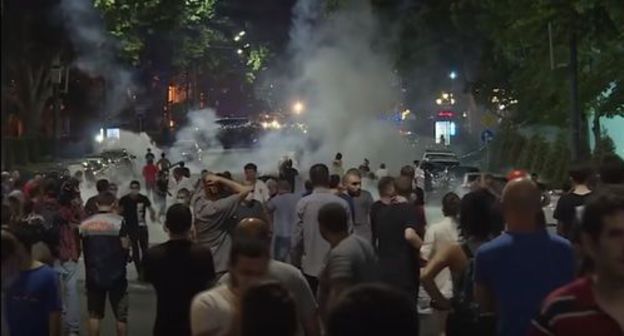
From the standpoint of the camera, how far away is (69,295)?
11.1m

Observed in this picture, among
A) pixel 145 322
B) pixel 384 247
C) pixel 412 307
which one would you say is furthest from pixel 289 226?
pixel 412 307

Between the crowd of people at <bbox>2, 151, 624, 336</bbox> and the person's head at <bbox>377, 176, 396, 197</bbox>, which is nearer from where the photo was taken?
the crowd of people at <bbox>2, 151, 624, 336</bbox>

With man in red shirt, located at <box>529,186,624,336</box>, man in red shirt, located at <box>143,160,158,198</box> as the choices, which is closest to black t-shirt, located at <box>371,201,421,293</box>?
man in red shirt, located at <box>529,186,624,336</box>

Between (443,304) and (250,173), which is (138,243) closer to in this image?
(250,173)

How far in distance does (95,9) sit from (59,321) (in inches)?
1143

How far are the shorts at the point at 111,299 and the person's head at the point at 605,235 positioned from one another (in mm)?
7223

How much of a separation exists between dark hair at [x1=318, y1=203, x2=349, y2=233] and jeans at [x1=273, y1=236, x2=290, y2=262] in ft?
15.4

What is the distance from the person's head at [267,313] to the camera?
3643mm

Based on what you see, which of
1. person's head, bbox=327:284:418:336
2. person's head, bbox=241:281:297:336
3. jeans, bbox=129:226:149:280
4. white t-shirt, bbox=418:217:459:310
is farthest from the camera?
jeans, bbox=129:226:149:280

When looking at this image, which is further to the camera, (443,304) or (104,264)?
(104,264)

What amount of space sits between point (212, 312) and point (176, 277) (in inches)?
91.2

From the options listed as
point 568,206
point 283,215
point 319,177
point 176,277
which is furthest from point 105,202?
point 568,206

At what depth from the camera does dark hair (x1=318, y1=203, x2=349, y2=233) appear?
8000 mm

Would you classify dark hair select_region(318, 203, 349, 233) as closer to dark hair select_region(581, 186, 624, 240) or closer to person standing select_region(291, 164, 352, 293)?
person standing select_region(291, 164, 352, 293)
